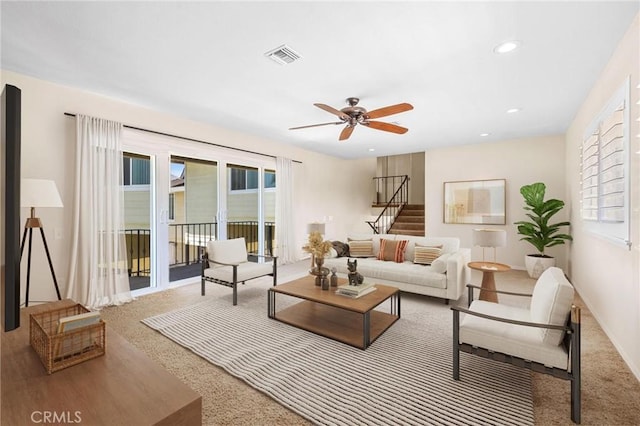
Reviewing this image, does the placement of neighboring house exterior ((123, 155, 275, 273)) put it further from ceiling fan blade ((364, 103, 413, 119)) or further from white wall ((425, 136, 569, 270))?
white wall ((425, 136, 569, 270))

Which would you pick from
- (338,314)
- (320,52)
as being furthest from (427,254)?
(320,52)

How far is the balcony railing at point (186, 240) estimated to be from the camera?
15.5 ft

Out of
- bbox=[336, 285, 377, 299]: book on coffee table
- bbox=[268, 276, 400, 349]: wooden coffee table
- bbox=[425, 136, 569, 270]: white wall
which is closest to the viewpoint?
bbox=[268, 276, 400, 349]: wooden coffee table

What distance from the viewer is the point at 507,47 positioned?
2.54m

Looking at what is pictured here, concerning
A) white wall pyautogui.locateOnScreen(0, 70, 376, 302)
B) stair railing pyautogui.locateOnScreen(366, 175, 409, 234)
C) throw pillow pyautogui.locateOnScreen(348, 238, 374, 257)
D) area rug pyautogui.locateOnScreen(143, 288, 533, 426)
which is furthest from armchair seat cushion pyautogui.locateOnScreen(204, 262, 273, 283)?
stair railing pyautogui.locateOnScreen(366, 175, 409, 234)

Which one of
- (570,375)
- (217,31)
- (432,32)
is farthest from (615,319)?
(217,31)

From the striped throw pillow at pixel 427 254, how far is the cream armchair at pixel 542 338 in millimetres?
2075

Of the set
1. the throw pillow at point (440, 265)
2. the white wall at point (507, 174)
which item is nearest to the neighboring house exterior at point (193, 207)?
the throw pillow at point (440, 265)

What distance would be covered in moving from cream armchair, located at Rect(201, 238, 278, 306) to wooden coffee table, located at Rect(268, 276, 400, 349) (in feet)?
2.43

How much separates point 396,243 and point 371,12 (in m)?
3.38

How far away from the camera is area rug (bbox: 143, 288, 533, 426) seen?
5.96 feet

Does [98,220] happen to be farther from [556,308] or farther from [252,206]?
[556,308]

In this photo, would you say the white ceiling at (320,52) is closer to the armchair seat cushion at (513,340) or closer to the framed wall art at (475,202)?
the framed wall art at (475,202)

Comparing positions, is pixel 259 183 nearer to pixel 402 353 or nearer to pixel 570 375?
pixel 402 353
